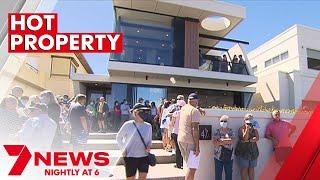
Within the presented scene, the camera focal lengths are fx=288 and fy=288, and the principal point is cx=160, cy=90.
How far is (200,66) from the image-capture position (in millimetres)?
12516

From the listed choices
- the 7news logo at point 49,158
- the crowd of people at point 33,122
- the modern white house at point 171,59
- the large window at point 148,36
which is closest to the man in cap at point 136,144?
the crowd of people at point 33,122

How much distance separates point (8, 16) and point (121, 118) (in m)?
8.00

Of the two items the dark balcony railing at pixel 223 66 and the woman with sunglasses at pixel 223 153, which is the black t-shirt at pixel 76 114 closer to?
the woman with sunglasses at pixel 223 153

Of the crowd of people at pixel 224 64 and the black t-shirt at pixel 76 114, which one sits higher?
the crowd of people at pixel 224 64

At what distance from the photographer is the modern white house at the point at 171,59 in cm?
1124

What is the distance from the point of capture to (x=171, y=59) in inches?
475

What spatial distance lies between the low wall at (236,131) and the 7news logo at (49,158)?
3575 millimetres

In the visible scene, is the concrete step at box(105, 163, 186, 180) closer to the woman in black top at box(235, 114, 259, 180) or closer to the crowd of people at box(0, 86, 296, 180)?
the crowd of people at box(0, 86, 296, 180)

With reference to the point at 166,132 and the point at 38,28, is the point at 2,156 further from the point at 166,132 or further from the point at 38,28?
Answer: the point at 166,132

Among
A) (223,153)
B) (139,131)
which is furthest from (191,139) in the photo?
(223,153)

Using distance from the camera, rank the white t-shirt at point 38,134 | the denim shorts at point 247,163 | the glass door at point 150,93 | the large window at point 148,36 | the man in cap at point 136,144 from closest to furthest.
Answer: the white t-shirt at point 38,134 < the man in cap at point 136,144 < the denim shorts at point 247,163 < the large window at point 148,36 < the glass door at point 150,93

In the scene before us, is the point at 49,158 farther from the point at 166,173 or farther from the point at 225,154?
the point at 225,154

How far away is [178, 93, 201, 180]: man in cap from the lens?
149 inches

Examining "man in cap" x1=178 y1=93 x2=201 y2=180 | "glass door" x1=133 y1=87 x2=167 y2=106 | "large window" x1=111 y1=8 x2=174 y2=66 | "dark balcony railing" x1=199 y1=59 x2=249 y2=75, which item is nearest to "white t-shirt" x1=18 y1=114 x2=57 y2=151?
"man in cap" x1=178 y1=93 x2=201 y2=180
